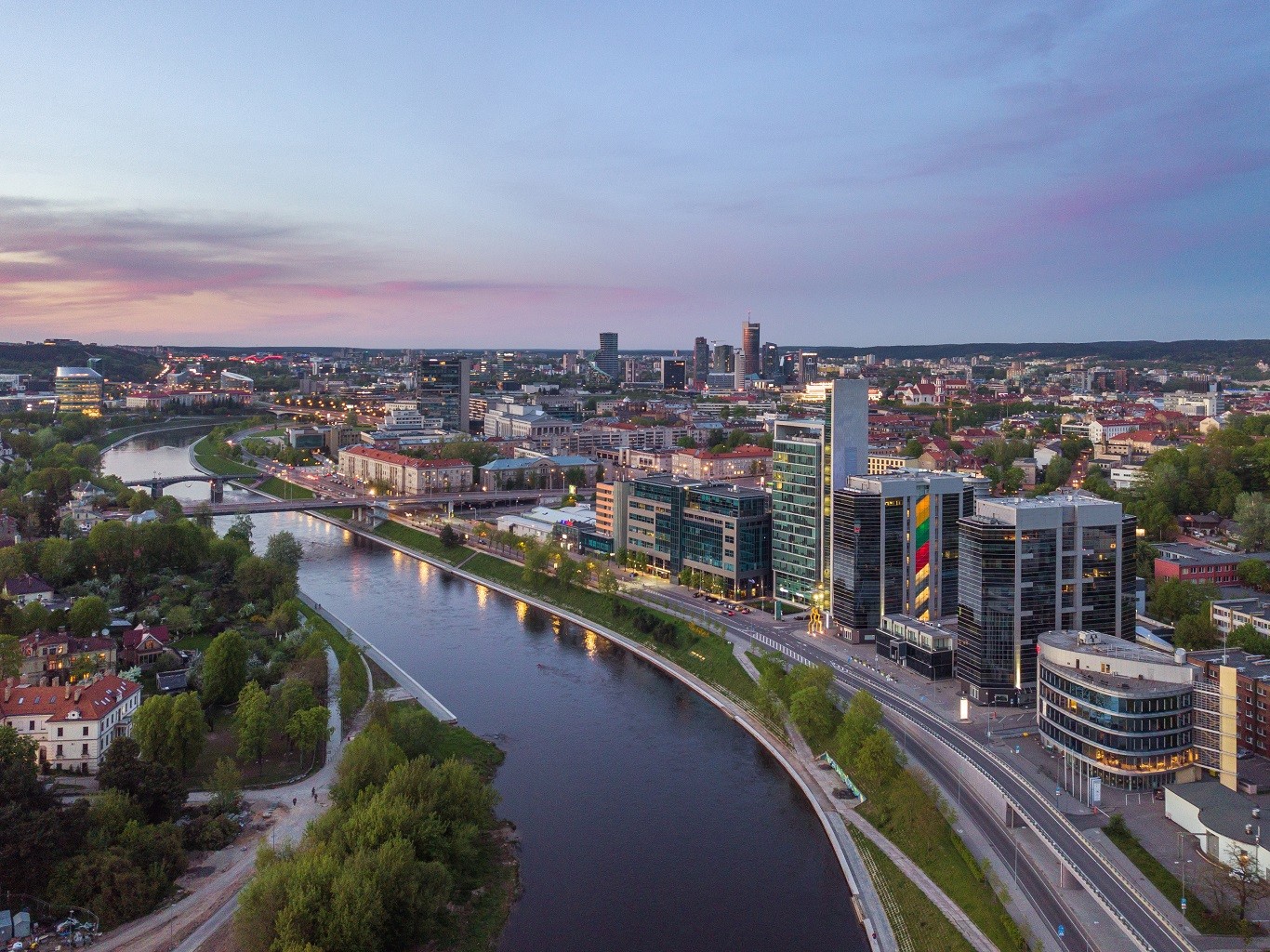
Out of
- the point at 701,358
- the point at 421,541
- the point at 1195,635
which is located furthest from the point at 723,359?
the point at 1195,635

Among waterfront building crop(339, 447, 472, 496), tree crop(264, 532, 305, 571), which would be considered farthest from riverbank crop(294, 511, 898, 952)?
waterfront building crop(339, 447, 472, 496)

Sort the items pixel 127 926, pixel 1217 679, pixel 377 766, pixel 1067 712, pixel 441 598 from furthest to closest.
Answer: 1. pixel 441 598
2. pixel 1217 679
3. pixel 1067 712
4. pixel 377 766
5. pixel 127 926

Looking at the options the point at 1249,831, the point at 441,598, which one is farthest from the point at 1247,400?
the point at 1249,831

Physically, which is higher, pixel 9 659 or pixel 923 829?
pixel 9 659

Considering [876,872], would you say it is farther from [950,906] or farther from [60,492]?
[60,492]

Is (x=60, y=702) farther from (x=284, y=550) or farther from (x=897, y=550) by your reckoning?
(x=897, y=550)

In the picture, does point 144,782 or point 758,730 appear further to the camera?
point 758,730
